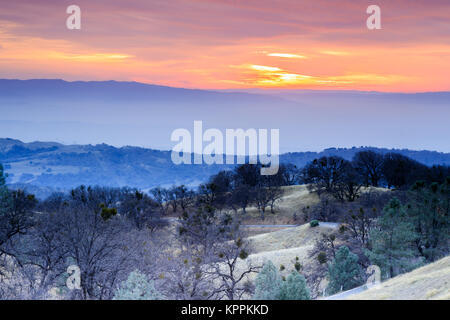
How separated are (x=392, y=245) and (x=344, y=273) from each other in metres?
6.55

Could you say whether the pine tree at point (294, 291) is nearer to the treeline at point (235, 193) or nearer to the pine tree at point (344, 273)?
the pine tree at point (344, 273)

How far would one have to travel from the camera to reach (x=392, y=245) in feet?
114

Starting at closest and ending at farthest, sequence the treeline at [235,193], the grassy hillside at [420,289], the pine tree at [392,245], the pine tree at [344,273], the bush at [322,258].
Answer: the grassy hillside at [420,289] < the pine tree at [344,273] < the pine tree at [392,245] < the bush at [322,258] < the treeline at [235,193]

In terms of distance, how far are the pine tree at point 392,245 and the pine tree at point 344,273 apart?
332cm

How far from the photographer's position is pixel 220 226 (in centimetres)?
5134

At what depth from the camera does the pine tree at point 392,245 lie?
33906mm

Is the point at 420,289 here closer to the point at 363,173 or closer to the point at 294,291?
the point at 294,291

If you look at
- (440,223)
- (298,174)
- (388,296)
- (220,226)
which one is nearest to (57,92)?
(298,174)

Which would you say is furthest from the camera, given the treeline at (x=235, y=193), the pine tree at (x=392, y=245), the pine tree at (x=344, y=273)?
the treeline at (x=235, y=193)

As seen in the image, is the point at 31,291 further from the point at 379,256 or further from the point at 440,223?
the point at 440,223

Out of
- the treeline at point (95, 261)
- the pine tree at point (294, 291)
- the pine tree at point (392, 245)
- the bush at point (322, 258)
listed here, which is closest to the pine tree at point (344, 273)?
A: the pine tree at point (392, 245)
